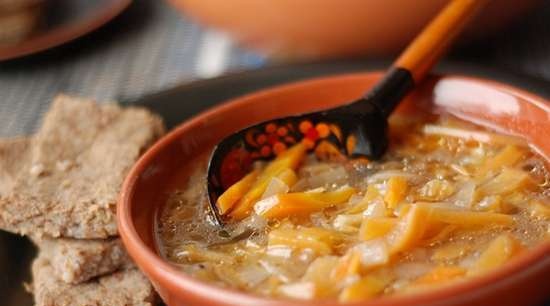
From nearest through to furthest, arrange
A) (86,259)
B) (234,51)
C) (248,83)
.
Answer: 1. (86,259)
2. (248,83)
3. (234,51)

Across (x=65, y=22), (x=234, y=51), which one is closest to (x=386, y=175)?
(x=234, y=51)

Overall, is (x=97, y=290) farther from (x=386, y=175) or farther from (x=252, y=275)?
(x=386, y=175)

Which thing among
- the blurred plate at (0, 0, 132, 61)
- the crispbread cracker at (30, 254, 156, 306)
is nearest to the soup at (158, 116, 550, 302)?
the crispbread cracker at (30, 254, 156, 306)

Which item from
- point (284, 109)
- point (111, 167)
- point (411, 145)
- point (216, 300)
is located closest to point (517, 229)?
point (411, 145)

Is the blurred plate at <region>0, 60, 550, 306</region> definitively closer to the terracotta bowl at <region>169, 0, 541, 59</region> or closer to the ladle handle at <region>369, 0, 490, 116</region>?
the terracotta bowl at <region>169, 0, 541, 59</region>

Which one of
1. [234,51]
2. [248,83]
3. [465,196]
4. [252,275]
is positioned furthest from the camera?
[234,51]

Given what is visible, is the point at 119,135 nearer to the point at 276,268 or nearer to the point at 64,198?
the point at 64,198
